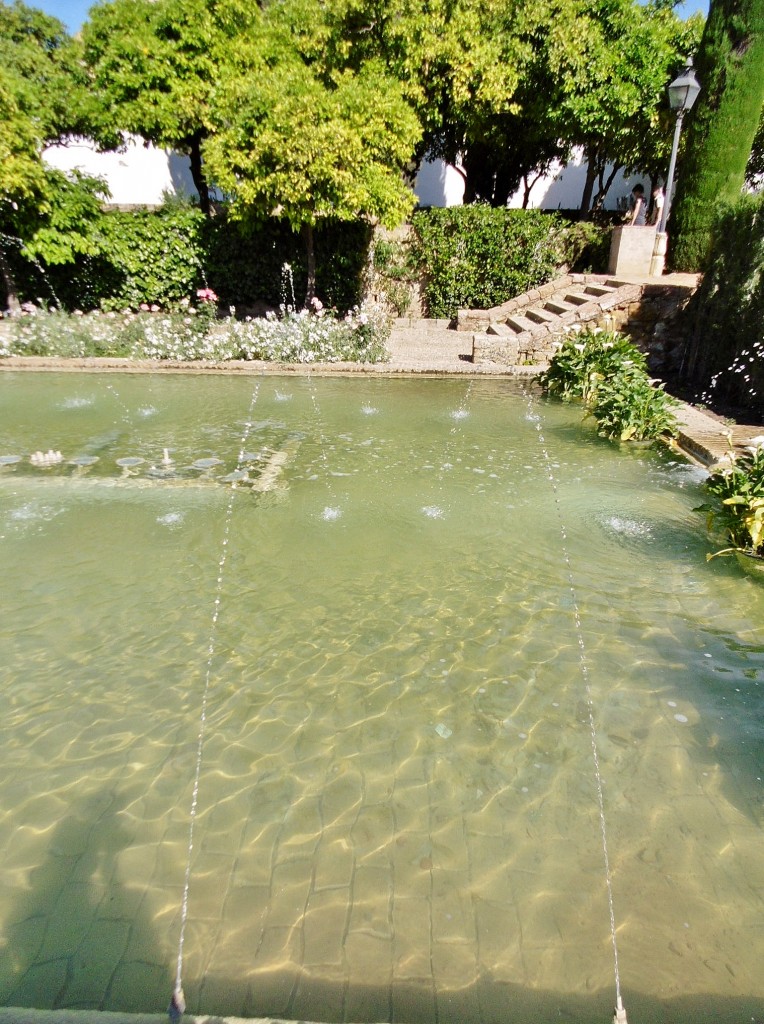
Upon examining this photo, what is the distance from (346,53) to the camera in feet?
47.4

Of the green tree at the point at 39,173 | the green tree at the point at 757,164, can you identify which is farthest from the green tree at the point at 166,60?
the green tree at the point at 757,164

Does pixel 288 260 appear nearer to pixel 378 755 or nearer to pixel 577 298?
pixel 577 298

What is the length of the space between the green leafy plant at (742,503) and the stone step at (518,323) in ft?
28.6

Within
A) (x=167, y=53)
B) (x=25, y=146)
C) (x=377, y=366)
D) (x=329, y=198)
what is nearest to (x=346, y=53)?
(x=167, y=53)

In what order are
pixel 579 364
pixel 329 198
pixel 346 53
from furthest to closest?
1. pixel 346 53
2. pixel 329 198
3. pixel 579 364

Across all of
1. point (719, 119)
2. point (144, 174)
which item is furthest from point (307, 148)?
point (144, 174)

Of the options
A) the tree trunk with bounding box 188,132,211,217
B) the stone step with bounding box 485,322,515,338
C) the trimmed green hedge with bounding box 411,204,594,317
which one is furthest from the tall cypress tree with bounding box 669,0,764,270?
the tree trunk with bounding box 188,132,211,217

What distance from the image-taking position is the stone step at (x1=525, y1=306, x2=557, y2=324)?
43.3ft

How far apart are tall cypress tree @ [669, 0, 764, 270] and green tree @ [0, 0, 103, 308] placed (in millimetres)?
13219

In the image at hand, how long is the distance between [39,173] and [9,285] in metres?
2.93

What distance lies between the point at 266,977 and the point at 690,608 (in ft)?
10.9

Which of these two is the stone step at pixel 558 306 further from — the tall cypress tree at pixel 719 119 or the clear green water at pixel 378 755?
the clear green water at pixel 378 755

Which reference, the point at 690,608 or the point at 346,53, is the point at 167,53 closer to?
the point at 346,53

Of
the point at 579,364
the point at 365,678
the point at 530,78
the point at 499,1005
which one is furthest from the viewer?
the point at 530,78
